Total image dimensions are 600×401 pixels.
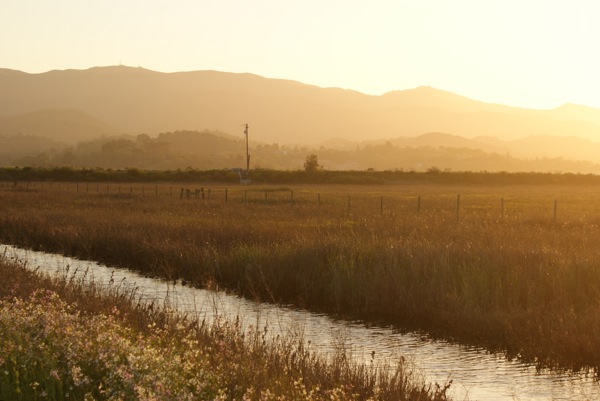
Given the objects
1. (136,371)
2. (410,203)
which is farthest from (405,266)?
(410,203)

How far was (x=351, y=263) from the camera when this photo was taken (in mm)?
22703

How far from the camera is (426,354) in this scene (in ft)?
54.3

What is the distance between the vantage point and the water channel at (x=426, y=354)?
14237mm

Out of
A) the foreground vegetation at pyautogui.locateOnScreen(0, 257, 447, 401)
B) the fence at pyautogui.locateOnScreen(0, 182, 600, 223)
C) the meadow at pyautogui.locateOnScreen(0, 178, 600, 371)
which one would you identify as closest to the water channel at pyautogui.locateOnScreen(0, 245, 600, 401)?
the meadow at pyautogui.locateOnScreen(0, 178, 600, 371)

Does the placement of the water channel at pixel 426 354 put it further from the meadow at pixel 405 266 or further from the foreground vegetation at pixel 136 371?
the foreground vegetation at pixel 136 371

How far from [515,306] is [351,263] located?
17.6 ft

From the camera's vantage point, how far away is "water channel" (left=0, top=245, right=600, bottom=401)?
14.2 meters

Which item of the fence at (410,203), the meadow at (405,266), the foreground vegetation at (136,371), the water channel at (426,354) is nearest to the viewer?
the foreground vegetation at (136,371)

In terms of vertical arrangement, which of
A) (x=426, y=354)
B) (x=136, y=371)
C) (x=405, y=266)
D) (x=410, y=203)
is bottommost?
(x=426, y=354)

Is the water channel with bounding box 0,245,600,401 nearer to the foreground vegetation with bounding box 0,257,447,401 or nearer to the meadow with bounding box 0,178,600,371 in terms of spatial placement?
the meadow with bounding box 0,178,600,371

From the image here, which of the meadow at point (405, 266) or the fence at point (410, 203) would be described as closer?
the meadow at point (405, 266)

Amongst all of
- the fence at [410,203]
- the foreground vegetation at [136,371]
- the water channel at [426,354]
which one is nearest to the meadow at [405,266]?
the water channel at [426,354]

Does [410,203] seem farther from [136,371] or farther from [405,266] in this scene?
[136,371]

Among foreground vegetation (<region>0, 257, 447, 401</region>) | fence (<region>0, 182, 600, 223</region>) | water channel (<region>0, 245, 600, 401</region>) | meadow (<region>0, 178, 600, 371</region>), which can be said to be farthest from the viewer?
fence (<region>0, 182, 600, 223</region>)
